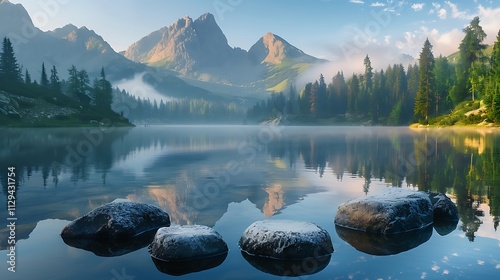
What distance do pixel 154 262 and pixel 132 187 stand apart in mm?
11628

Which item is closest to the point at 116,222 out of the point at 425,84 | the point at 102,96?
the point at 425,84

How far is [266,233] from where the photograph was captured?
1112cm

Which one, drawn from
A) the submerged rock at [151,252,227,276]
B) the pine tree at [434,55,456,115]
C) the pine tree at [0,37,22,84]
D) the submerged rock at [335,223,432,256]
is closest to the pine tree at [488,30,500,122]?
the pine tree at [434,55,456,115]

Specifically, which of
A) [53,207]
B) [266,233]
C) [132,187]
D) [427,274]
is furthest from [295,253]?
[132,187]

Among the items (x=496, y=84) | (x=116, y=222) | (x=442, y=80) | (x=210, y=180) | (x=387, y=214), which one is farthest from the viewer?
(x=442, y=80)

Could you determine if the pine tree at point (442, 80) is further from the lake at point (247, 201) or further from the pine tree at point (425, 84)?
the lake at point (247, 201)

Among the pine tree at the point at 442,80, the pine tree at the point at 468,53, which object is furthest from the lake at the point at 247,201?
the pine tree at the point at 442,80

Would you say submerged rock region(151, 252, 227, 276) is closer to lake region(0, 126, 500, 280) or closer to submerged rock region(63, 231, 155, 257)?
lake region(0, 126, 500, 280)

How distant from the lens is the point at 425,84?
384 ft

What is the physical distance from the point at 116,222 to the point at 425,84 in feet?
398

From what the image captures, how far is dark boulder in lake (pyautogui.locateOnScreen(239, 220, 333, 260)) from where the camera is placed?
34.9 ft

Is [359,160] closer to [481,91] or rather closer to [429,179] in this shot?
[429,179]

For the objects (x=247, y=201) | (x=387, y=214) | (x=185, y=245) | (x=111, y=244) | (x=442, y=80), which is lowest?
(x=111, y=244)

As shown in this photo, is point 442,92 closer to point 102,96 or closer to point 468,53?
point 468,53
